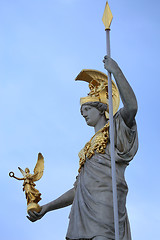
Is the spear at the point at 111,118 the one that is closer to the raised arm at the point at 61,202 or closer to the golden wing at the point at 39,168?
the raised arm at the point at 61,202

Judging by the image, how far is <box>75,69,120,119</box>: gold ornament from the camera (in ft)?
37.1

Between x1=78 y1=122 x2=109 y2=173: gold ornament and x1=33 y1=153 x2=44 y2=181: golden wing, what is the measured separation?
71cm

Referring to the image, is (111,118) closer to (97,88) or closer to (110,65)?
(110,65)

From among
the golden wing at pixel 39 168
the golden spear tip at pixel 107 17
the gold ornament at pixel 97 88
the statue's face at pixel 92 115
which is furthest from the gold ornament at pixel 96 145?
the golden spear tip at pixel 107 17

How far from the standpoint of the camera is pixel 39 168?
11406mm

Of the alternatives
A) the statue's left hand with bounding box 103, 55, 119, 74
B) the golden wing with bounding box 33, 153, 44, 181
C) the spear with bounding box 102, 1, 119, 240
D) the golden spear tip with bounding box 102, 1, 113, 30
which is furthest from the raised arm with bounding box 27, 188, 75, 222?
the golden spear tip with bounding box 102, 1, 113, 30

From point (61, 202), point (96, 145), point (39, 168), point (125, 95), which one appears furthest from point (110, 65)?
point (61, 202)

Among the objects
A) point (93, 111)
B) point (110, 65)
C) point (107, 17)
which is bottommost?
point (93, 111)

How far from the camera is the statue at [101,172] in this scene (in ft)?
33.6

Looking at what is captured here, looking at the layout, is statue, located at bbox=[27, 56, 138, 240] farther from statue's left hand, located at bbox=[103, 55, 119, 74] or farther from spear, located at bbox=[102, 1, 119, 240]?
spear, located at bbox=[102, 1, 119, 240]

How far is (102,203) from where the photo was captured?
10281mm

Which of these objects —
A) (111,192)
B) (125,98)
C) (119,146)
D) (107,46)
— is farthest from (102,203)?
(107,46)

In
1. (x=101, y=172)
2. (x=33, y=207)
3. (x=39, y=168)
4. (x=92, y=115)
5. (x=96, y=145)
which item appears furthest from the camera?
(x=39, y=168)

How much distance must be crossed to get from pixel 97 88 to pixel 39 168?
Result: 166cm
